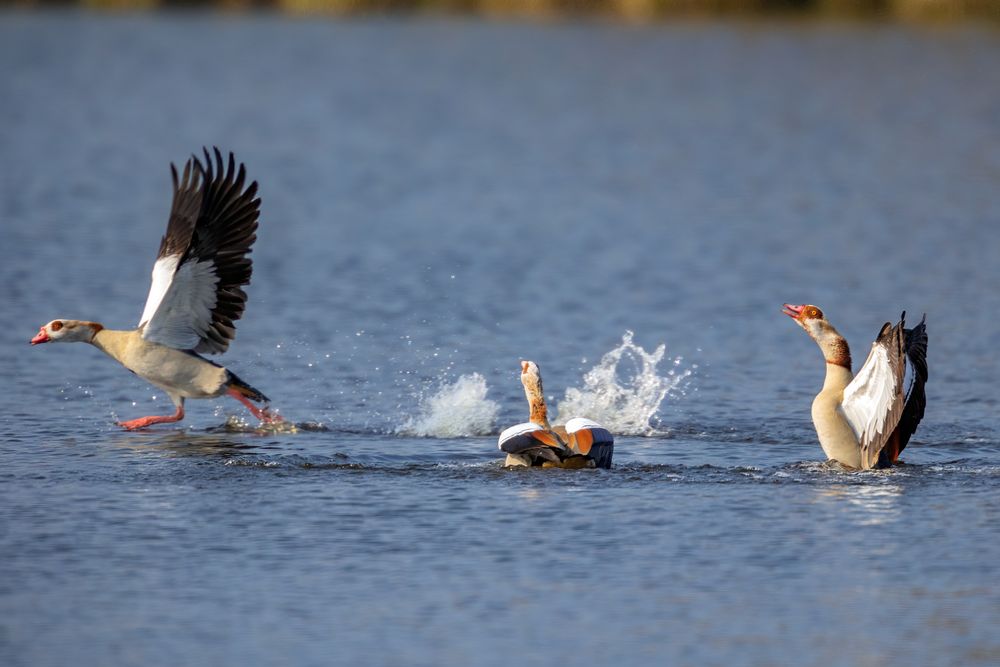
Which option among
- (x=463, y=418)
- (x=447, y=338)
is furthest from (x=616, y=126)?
(x=463, y=418)

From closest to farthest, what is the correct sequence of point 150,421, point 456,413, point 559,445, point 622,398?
point 559,445
point 150,421
point 456,413
point 622,398

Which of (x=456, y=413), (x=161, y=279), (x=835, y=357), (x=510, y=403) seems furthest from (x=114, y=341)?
(x=835, y=357)

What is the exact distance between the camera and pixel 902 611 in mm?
8055

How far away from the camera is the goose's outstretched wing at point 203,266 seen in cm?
1239

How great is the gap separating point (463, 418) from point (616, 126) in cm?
2412

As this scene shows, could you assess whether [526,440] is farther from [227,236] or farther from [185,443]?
[227,236]

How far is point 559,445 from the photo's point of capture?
1048cm

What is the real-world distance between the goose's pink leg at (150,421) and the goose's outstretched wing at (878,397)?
4957 millimetres

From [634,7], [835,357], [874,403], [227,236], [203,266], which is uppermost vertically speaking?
[634,7]

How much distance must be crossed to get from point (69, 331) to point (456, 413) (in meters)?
3.14

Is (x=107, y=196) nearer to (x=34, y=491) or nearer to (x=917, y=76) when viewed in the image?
(x=34, y=491)

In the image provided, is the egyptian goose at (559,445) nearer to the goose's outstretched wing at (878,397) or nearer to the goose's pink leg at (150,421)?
the goose's outstretched wing at (878,397)

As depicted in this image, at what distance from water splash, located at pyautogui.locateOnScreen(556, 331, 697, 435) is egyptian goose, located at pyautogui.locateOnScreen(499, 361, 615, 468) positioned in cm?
164

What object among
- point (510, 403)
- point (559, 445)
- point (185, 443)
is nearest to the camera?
point (559, 445)
